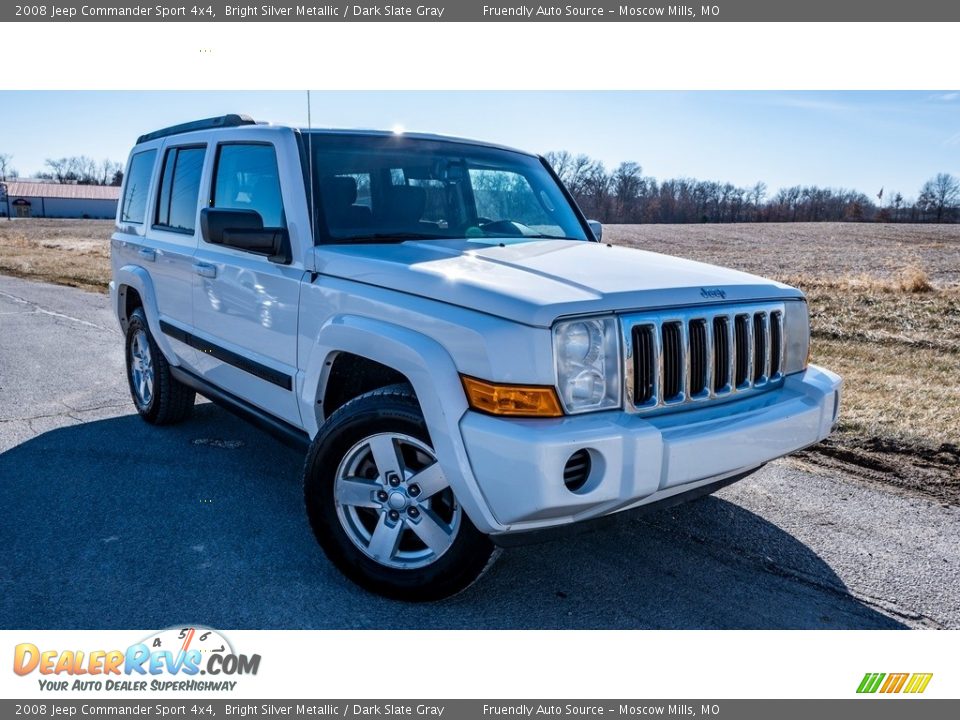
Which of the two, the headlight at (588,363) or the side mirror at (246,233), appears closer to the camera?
the headlight at (588,363)

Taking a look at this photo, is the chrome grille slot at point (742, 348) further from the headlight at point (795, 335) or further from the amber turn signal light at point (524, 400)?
the amber turn signal light at point (524, 400)

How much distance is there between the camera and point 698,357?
3.14 m

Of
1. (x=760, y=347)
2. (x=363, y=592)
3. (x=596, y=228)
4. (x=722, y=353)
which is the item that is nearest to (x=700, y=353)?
(x=722, y=353)

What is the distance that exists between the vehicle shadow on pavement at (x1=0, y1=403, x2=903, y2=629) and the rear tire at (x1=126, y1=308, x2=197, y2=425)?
87cm

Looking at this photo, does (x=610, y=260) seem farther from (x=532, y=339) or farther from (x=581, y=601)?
(x=581, y=601)

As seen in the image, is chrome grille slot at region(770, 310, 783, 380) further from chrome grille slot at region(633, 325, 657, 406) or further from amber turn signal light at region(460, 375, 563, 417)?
amber turn signal light at region(460, 375, 563, 417)

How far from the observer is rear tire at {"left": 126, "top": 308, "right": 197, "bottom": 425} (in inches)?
214

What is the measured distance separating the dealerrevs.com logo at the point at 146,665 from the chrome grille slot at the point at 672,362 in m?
1.82

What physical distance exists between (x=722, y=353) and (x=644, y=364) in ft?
1.61

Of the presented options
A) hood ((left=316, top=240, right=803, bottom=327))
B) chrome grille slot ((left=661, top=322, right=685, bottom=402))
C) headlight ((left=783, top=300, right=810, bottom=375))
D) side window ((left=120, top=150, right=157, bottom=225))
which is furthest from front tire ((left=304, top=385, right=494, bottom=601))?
side window ((left=120, top=150, right=157, bottom=225))

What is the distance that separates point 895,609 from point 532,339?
192cm

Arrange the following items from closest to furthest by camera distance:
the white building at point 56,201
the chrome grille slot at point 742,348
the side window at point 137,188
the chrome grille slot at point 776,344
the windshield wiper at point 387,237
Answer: the chrome grille slot at point 742,348, the chrome grille slot at point 776,344, the windshield wiper at point 387,237, the side window at point 137,188, the white building at point 56,201

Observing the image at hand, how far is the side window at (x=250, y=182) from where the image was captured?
400 centimetres

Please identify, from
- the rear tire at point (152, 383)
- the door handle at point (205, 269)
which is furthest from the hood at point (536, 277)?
the rear tire at point (152, 383)
